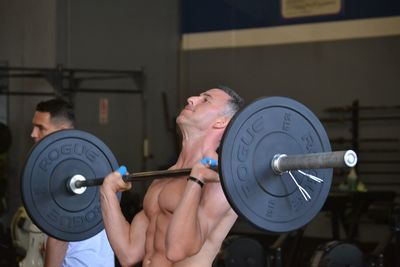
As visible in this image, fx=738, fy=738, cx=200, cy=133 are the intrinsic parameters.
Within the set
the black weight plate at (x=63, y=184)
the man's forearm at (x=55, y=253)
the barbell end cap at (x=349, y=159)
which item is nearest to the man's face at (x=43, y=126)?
the black weight plate at (x=63, y=184)

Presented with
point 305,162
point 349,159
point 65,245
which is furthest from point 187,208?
point 65,245

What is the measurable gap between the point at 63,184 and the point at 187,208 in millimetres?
862

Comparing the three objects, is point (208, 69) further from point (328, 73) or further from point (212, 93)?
point (212, 93)

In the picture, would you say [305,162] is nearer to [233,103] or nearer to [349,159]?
[349,159]

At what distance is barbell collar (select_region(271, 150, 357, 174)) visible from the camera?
5.25 ft

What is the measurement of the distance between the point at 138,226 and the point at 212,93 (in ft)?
1.61

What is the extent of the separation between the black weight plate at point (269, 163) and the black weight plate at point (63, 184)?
105 centimetres

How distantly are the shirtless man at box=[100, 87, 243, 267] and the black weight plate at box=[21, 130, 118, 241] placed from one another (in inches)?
14.2

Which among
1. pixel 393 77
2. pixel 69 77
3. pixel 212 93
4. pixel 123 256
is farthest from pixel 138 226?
pixel 393 77

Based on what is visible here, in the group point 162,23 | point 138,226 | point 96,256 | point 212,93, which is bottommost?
point 96,256

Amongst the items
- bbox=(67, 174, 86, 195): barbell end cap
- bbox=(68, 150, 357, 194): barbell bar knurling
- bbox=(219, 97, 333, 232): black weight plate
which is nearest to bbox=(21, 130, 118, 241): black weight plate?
bbox=(67, 174, 86, 195): barbell end cap

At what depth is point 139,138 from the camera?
7684 mm

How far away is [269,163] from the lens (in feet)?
6.08

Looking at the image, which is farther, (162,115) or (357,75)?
(162,115)
